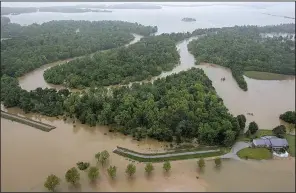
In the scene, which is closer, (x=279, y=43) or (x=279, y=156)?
(x=279, y=156)

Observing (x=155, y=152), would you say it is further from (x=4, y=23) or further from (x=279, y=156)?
(x=4, y=23)

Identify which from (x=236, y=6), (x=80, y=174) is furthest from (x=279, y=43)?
(x=236, y=6)

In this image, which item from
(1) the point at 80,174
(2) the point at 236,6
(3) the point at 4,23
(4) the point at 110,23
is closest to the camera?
(1) the point at 80,174

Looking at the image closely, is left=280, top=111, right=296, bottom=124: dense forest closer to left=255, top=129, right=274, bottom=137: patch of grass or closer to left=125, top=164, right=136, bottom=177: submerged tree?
left=255, top=129, right=274, bottom=137: patch of grass

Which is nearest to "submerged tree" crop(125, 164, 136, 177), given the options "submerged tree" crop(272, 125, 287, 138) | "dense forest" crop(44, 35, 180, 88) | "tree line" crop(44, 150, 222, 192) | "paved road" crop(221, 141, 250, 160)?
"tree line" crop(44, 150, 222, 192)

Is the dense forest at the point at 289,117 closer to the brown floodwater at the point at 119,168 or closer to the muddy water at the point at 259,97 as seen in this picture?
the muddy water at the point at 259,97

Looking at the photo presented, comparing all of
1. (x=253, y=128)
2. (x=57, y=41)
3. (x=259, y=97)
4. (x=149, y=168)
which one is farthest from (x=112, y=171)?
(x=57, y=41)

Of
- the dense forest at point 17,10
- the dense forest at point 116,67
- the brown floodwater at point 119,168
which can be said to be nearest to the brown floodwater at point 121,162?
the brown floodwater at point 119,168
